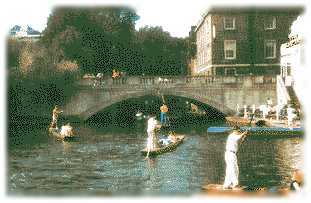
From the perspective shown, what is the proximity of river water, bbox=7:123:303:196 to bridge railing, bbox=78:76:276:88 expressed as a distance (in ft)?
41.7

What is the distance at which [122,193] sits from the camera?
2016 centimetres

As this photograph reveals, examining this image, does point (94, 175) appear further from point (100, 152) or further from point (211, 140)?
point (211, 140)

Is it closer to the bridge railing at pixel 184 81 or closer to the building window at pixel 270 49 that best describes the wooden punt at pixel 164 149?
the bridge railing at pixel 184 81

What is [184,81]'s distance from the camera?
51.5 metres

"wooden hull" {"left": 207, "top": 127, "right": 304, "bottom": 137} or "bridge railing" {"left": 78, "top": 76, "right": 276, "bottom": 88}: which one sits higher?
"bridge railing" {"left": 78, "top": 76, "right": 276, "bottom": 88}

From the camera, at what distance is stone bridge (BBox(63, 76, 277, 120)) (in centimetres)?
5138

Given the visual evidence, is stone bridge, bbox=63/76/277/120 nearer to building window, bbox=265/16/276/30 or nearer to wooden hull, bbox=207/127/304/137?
building window, bbox=265/16/276/30

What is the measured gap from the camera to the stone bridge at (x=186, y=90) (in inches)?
2023

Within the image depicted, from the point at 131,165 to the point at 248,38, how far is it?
1505 inches

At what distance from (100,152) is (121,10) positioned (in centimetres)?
3771

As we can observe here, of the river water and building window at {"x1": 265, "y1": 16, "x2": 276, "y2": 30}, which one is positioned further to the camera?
building window at {"x1": 265, "y1": 16, "x2": 276, "y2": 30}

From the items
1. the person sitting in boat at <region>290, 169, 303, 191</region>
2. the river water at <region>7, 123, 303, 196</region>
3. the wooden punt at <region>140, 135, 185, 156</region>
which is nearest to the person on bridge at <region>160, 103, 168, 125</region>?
the river water at <region>7, 123, 303, 196</region>

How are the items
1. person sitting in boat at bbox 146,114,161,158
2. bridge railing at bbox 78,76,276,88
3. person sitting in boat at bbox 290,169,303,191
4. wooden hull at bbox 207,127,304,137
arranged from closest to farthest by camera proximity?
person sitting in boat at bbox 290,169,303,191
person sitting in boat at bbox 146,114,161,158
wooden hull at bbox 207,127,304,137
bridge railing at bbox 78,76,276,88

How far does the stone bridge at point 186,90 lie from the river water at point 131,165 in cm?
1236
